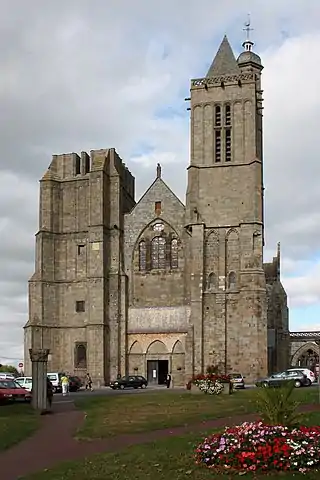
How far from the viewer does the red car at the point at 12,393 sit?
3666 cm

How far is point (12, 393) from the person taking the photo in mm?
37219

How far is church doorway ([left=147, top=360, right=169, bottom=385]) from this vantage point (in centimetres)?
6862

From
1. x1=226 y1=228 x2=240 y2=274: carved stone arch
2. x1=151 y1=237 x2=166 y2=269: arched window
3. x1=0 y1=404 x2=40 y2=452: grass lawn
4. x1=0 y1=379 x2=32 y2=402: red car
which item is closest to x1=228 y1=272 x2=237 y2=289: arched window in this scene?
x1=226 y1=228 x2=240 y2=274: carved stone arch

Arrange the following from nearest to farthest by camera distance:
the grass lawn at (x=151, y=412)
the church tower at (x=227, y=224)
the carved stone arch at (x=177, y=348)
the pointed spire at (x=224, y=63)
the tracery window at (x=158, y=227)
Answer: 1. the grass lawn at (x=151, y=412)
2. the church tower at (x=227, y=224)
3. the carved stone arch at (x=177, y=348)
4. the tracery window at (x=158, y=227)
5. the pointed spire at (x=224, y=63)

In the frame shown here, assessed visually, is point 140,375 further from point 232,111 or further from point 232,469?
point 232,469

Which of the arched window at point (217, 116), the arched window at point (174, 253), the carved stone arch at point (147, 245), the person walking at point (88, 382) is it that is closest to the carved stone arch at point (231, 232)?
the carved stone arch at point (147, 245)

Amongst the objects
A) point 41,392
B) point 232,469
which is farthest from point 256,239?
point 232,469

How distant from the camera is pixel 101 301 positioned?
68000 millimetres

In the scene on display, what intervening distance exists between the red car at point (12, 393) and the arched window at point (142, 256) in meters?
31.8

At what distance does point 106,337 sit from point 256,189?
18.5m

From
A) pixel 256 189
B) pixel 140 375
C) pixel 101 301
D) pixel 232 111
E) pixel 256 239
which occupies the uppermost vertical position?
pixel 232 111

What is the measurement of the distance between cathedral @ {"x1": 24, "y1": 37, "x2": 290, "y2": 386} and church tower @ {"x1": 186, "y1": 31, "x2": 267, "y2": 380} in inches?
3.6

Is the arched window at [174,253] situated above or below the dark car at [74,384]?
above

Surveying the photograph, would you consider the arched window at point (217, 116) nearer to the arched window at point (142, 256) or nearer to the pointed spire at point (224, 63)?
the pointed spire at point (224, 63)
